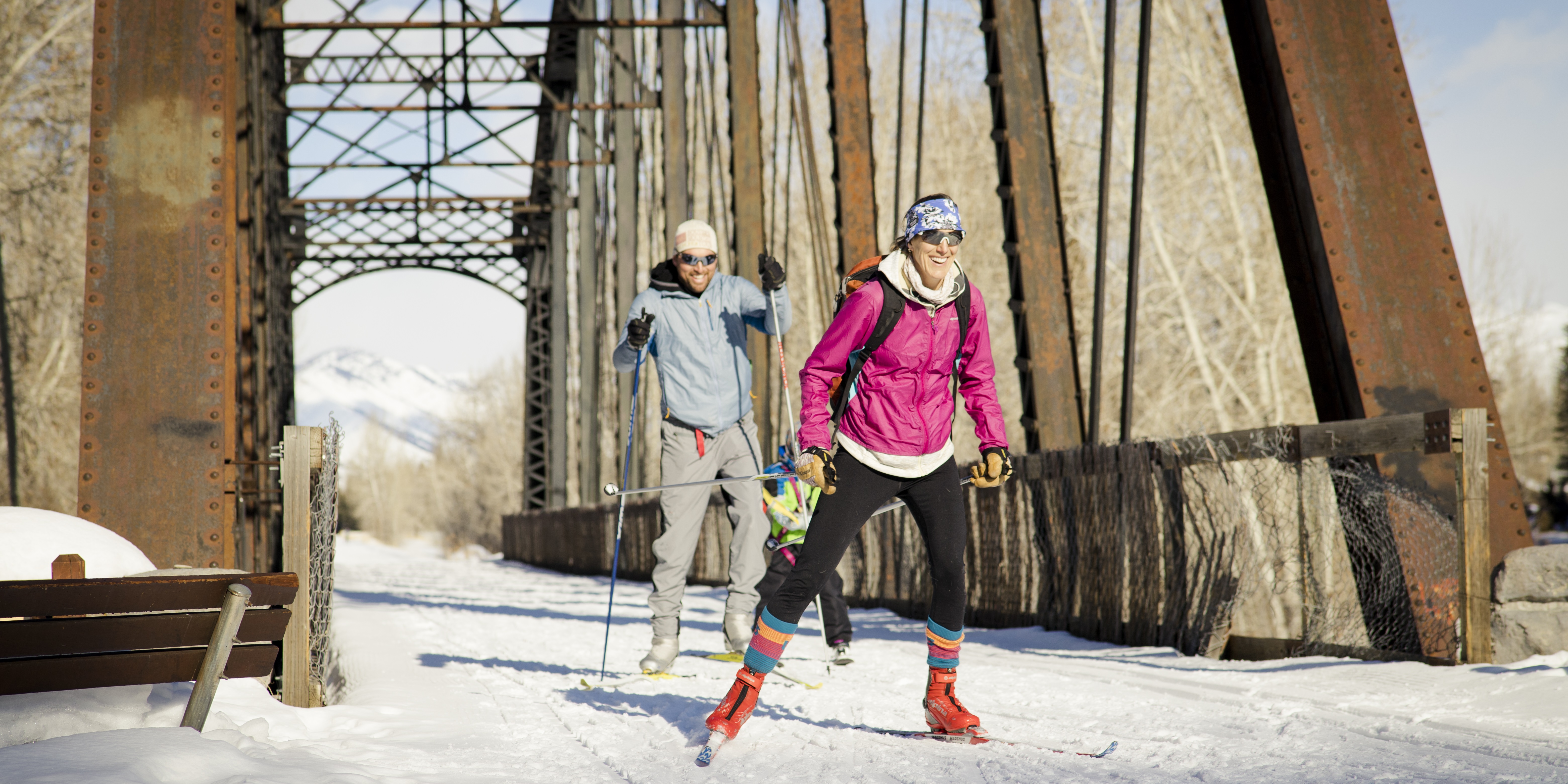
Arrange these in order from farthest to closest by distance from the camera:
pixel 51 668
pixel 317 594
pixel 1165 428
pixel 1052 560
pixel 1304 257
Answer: pixel 1165 428 → pixel 1052 560 → pixel 1304 257 → pixel 317 594 → pixel 51 668

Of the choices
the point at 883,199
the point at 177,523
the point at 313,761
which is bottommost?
the point at 313,761

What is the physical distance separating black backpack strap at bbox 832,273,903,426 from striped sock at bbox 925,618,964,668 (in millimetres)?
701

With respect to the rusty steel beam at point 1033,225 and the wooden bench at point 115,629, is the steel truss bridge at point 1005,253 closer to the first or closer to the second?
the rusty steel beam at point 1033,225

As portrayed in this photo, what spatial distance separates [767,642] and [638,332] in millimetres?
1846

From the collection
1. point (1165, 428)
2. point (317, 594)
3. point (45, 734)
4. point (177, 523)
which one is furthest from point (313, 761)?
point (1165, 428)

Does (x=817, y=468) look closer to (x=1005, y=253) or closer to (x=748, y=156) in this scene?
(x=1005, y=253)

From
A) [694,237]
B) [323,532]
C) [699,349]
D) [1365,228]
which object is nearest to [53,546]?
[323,532]

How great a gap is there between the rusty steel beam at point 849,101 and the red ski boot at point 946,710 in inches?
274

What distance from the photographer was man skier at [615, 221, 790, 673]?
5043 mm

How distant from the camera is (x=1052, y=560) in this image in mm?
6578

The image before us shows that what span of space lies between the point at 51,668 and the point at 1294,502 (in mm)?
4388

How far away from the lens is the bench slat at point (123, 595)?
2.57 metres

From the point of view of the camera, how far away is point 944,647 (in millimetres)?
3514

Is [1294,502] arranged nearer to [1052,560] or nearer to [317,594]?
[1052,560]
